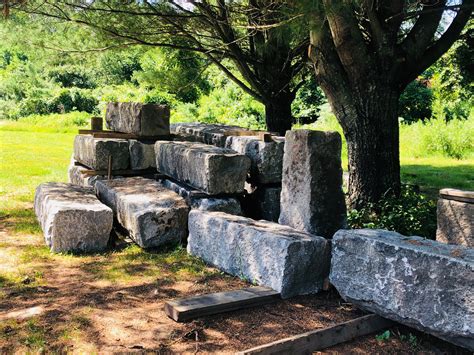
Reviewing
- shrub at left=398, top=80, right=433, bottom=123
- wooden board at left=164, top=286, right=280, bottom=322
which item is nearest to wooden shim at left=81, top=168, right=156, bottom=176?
wooden board at left=164, top=286, right=280, bottom=322

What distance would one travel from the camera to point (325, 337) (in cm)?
313

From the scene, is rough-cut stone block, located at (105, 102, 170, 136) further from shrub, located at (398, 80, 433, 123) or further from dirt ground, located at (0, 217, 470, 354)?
shrub, located at (398, 80, 433, 123)

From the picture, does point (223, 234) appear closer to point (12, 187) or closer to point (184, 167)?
point (184, 167)

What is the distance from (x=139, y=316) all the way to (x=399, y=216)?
3.15 metres

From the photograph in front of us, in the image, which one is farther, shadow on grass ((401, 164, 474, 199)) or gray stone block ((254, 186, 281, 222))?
shadow on grass ((401, 164, 474, 199))

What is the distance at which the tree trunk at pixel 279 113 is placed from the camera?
7.97m

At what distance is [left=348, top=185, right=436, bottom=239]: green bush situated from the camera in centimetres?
532

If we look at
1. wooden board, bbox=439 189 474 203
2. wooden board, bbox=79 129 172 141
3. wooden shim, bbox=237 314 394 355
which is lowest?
wooden shim, bbox=237 314 394 355

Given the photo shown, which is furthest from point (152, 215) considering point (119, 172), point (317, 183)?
point (119, 172)

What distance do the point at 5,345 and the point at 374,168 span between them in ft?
13.9

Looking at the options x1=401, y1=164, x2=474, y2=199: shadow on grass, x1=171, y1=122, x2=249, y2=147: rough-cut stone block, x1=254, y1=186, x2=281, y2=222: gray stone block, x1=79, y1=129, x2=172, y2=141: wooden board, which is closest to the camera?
x1=254, y1=186, x2=281, y2=222: gray stone block

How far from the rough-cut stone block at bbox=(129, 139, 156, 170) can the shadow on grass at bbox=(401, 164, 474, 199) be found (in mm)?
4245

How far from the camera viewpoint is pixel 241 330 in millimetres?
3273

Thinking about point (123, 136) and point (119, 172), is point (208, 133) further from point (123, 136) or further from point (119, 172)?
point (119, 172)
